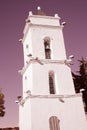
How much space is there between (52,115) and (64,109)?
3.77 feet

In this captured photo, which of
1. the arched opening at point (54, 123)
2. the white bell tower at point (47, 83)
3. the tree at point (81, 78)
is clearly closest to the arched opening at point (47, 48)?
the white bell tower at point (47, 83)

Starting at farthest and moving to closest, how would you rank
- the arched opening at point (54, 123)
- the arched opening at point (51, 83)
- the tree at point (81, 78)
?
1. the tree at point (81, 78)
2. the arched opening at point (51, 83)
3. the arched opening at point (54, 123)

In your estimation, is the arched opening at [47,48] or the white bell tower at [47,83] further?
the arched opening at [47,48]

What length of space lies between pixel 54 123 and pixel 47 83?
344cm

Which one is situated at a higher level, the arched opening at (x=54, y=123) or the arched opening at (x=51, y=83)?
the arched opening at (x=51, y=83)

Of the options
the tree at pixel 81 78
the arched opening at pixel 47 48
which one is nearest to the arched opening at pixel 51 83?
the arched opening at pixel 47 48

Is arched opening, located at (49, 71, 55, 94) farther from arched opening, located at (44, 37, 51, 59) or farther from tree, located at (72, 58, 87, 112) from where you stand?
tree, located at (72, 58, 87, 112)

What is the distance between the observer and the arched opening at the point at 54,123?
687 inches

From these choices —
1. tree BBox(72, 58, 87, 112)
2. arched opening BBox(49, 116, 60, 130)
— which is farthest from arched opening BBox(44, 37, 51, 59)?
tree BBox(72, 58, 87, 112)

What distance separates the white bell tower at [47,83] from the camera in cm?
1766

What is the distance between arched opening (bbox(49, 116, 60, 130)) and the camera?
1745cm

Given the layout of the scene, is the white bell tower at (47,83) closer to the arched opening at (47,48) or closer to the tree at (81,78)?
the arched opening at (47,48)

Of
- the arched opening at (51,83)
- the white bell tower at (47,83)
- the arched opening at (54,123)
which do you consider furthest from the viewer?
the arched opening at (51,83)

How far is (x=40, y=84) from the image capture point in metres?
19.0
